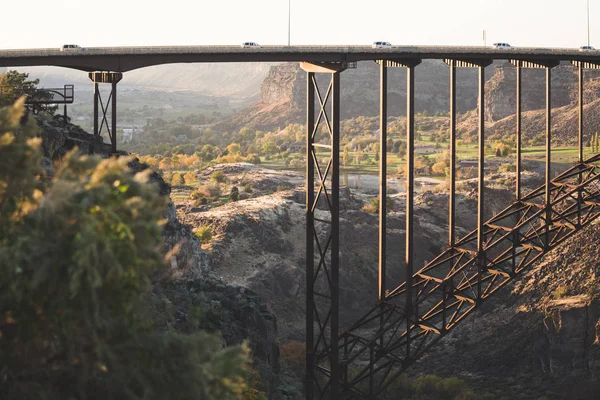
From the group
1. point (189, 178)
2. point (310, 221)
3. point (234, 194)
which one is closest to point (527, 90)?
point (189, 178)

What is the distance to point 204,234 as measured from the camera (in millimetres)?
53094

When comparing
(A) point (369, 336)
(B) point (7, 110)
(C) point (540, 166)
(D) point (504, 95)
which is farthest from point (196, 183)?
(B) point (7, 110)

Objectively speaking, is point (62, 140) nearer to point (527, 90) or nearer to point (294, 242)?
point (294, 242)

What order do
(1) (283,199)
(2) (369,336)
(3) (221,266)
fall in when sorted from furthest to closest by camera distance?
(1) (283,199) < (3) (221,266) < (2) (369,336)

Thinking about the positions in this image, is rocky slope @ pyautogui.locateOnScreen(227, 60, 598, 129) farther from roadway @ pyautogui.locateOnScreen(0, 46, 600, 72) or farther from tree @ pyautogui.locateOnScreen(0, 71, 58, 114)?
roadway @ pyautogui.locateOnScreen(0, 46, 600, 72)

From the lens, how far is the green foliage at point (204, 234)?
52.6 meters

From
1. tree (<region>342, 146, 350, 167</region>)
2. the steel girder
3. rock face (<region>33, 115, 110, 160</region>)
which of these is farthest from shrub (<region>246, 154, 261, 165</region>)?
rock face (<region>33, 115, 110, 160</region>)

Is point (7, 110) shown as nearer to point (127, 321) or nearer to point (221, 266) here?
point (127, 321)

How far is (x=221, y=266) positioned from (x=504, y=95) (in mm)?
80742

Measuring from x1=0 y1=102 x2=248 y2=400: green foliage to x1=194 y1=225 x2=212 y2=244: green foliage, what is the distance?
39.2m

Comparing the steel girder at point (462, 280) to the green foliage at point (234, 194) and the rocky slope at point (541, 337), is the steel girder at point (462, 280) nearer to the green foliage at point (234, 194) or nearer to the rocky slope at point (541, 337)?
the rocky slope at point (541, 337)

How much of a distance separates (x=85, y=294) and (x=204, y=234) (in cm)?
4104

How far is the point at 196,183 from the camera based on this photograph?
85000 mm

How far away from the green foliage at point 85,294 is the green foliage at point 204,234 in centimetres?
3922
